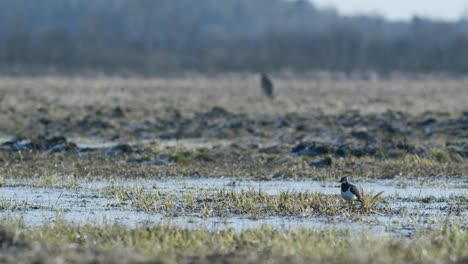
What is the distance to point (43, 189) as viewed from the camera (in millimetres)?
16969

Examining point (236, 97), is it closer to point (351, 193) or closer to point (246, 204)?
point (246, 204)

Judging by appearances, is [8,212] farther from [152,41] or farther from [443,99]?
[152,41]

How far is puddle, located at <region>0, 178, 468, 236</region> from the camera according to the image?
1323 centimetres

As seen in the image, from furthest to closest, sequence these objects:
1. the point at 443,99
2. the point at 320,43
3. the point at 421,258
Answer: the point at 320,43, the point at 443,99, the point at 421,258

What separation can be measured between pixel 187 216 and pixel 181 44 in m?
118

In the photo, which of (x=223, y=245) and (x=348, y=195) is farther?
(x=348, y=195)

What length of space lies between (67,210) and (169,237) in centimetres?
341

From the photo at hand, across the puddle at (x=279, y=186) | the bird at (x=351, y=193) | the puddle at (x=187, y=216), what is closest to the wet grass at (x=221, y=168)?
the puddle at (x=279, y=186)

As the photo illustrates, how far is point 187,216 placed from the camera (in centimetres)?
1388

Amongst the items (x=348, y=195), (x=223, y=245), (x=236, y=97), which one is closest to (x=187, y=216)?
(x=348, y=195)

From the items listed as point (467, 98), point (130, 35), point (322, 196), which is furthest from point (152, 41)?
point (322, 196)

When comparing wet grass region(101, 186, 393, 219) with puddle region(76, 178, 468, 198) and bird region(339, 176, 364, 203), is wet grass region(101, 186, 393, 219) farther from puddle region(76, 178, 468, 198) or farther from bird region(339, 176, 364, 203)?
puddle region(76, 178, 468, 198)

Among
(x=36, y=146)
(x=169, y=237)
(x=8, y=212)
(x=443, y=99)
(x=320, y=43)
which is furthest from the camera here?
(x=320, y=43)

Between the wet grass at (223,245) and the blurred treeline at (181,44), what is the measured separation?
6890 centimetres
